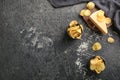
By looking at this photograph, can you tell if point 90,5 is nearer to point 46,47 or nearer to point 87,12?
point 87,12

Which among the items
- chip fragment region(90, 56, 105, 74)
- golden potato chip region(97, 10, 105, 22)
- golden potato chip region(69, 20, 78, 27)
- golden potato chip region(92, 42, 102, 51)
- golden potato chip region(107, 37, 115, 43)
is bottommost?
chip fragment region(90, 56, 105, 74)

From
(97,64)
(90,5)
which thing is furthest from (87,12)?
(97,64)

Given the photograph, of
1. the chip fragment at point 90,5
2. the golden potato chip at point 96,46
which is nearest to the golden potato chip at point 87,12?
the chip fragment at point 90,5

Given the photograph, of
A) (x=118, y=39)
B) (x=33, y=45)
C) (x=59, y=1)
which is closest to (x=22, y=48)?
(x=33, y=45)

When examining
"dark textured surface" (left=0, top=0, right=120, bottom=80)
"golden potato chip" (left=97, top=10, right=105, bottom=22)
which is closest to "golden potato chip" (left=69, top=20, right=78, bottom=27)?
"dark textured surface" (left=0, top=0, right=120, bottom=80)

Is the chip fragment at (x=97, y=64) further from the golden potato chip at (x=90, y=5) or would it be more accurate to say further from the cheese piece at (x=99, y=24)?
the golden potato chip at (x=90, y=5)

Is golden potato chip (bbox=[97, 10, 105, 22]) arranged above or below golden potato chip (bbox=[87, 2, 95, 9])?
below

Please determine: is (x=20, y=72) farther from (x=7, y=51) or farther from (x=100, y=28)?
(x=100, y=28)

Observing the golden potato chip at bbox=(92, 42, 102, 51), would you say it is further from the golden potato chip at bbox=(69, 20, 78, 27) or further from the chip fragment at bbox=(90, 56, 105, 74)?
the golden potato chip at bbox=(69, 20, 78, 27)
